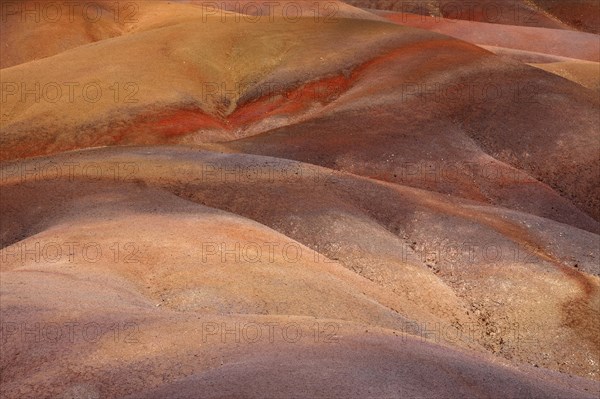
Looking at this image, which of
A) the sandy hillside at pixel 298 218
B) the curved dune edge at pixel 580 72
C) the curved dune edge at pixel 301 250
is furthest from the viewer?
the curved dune edge at pixel 580 72

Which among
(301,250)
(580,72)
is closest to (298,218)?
(301,250)

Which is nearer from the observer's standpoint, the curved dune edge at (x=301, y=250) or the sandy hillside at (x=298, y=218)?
the sandy hillside at (x=298, y=218)

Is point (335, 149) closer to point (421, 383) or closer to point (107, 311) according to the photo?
point (107, 311)

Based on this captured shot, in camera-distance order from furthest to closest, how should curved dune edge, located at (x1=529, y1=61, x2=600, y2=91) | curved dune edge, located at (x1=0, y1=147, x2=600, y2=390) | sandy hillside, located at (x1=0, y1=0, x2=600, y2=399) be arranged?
curved dune edge, located at (x1=529, y1=61, x2=600, y2=91)
curved dune edge, located at (x1=0, y1=147, x2=600, y2=390)
sandy hillside, located at (x1=0, y1=0, x2=600, y2=399)

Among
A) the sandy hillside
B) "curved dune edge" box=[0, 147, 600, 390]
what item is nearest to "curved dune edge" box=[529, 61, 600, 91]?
the sandy hillside

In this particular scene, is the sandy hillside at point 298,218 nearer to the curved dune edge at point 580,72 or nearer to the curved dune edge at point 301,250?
the curved dune edge at point 301,250

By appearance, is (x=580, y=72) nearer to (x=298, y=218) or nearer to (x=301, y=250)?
(x=298, y=218)

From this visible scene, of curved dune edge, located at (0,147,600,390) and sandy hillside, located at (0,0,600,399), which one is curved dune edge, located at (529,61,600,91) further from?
curved dune edge, located at (0,147,600,390)

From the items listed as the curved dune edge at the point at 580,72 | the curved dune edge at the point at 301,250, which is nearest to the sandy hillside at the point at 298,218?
the curved dune edge at the point at 301,250

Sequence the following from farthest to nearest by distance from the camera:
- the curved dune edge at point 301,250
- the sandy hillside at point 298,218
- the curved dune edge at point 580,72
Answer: the curved dune edge at point 580,72, the curved dune edge at point 301,250, the sandy hillside at point 298,218

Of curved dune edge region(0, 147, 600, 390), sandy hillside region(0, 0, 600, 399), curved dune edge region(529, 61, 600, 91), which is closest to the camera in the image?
sandy hillside region(0, 0, 600, 399)

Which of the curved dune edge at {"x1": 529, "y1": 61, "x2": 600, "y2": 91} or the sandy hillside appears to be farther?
the curved dune edge at {"x1": 529, "y1": 61, "x2": 600, "y2": 91}

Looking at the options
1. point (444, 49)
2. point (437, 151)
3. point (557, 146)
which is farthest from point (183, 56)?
point (557, 146)
